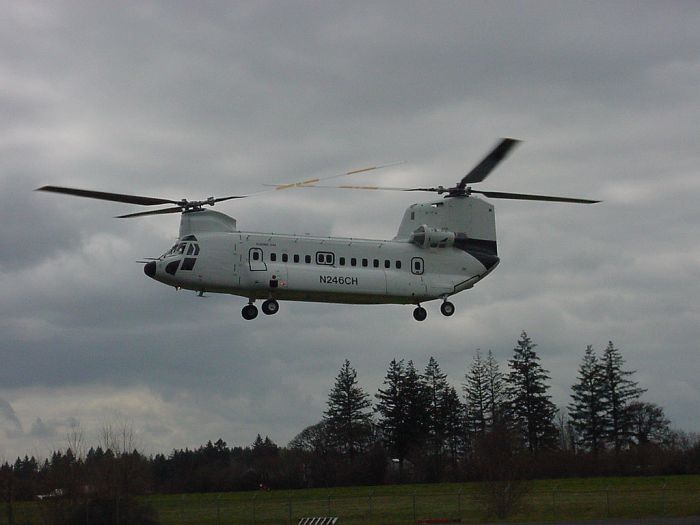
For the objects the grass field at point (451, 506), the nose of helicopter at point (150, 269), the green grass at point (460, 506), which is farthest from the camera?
the green grass at point (460, 506)

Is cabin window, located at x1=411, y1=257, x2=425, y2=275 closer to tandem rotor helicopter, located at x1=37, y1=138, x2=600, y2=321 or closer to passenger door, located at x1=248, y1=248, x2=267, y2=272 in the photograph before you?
tandem rotor helicopter, located at x1=37, y1=138, x2=600, y2=321

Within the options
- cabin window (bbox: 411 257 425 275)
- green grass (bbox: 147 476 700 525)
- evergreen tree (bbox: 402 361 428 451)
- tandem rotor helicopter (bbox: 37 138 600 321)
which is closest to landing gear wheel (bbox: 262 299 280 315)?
tandem rotor helicopter (bbox: 37 138 600 321)

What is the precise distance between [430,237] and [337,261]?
5558 mm

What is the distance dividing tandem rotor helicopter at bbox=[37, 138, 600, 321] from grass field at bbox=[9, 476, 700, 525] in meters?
12.7

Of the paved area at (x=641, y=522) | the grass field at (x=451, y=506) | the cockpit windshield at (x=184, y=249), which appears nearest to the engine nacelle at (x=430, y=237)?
the cockpit windshield at (x=184, y=249)

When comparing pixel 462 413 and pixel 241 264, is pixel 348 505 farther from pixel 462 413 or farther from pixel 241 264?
pixel 462 413

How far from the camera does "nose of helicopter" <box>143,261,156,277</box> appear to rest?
48219 mm

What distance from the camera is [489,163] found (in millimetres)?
51031

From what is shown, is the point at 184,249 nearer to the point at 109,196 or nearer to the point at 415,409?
the point at 109,196

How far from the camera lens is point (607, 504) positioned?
54156mm

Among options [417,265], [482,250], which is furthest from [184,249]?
[482,250]

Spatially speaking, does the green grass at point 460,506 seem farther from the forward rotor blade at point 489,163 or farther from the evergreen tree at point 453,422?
the evergreen tree at point 453,422

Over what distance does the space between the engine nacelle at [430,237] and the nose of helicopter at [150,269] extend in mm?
13066

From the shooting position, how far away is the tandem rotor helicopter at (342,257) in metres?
48.6
